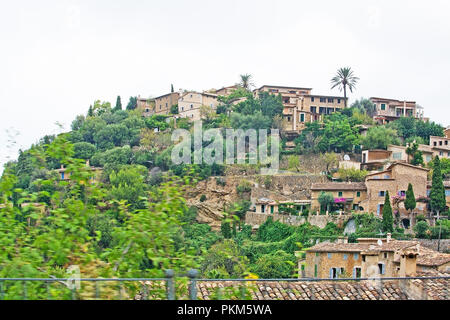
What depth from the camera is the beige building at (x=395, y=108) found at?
5838 cm

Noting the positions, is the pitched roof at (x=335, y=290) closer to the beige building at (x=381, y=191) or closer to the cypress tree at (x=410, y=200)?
the cypress tree at (x=410, y=200)

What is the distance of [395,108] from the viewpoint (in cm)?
5906

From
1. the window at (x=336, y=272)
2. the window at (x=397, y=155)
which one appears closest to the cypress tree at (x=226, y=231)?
the window at (x=336, y=272)

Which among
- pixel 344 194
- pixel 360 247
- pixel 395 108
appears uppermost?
pixel 395 108

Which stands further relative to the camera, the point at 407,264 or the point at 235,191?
the point at 235,191

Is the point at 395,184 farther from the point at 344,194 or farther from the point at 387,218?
the point at 387,218

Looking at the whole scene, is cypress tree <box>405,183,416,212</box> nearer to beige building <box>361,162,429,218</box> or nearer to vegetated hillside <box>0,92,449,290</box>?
beige building <box>361,162,429,218</box>

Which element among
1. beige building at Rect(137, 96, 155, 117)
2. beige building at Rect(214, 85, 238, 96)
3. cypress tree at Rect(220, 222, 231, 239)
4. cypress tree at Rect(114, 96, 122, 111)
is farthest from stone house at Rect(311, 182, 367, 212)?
cypress tree at Rect(114, 96, 122, 111)

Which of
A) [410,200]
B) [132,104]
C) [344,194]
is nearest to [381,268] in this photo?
[410,200]
